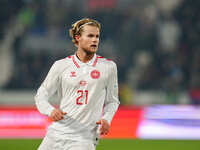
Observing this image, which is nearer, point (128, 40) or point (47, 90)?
point (47, 90)

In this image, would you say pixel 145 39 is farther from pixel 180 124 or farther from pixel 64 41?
pixel 180 124

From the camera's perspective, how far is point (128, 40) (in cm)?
1452

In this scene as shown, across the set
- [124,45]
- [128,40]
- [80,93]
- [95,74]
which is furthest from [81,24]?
[128,40]

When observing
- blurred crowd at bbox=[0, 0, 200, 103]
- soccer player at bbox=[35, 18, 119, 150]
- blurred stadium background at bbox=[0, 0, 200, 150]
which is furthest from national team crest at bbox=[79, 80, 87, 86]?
blurred crowd at bbox=[0, 0, 200, 103]

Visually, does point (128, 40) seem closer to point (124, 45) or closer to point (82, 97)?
point (124, 45)

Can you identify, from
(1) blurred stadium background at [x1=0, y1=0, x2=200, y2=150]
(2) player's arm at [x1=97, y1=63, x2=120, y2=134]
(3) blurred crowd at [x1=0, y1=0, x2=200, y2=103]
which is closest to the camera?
(2) player's arm at [x1=97, y1=63, x2=120, y2=134]

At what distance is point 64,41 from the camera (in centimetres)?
1460

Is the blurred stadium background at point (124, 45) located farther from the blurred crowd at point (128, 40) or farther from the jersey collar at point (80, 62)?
the jersey collar at point (80, 62)

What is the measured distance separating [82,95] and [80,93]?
2 cm

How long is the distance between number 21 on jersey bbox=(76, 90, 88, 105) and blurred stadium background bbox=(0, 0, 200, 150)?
8.34 m

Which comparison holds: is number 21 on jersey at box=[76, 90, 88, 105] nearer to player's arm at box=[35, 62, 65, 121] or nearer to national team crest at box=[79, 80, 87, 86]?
national team crest at box=[79, 80, 87, 86]

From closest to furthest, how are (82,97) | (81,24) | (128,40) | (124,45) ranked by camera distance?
(82,97)
(81,24)
(124,45)
(128,40)

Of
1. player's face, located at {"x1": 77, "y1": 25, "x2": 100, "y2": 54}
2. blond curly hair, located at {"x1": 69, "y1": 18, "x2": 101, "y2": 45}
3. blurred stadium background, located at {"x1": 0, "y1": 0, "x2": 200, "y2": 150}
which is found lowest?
blurred stadium background, located at {"x1": 0, "y1": 0, "x2": 200, "y2": 150}

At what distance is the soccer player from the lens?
3369mm
